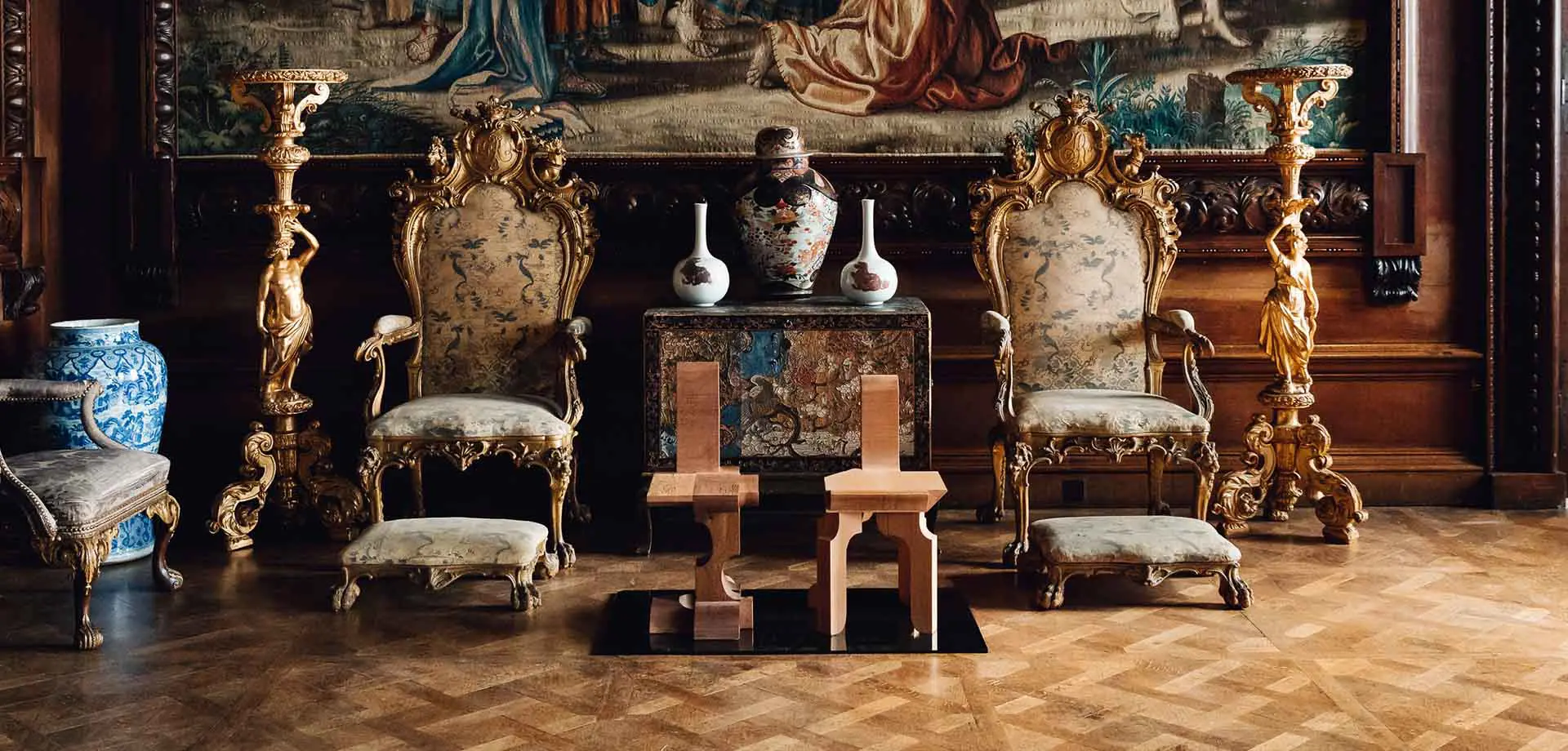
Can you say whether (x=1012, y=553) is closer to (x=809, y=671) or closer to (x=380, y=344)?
(x=809, y=671)

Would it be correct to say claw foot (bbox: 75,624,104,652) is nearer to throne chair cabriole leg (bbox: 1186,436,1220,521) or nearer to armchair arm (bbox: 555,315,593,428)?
armchair arm (bbox: 555,315,593,428)

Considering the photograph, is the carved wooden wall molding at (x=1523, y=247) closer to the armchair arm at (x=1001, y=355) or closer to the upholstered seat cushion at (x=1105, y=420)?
the upholstered seat cushion at (x=1105, y=420)

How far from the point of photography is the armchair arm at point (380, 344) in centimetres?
552

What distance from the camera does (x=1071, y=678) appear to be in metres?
4.04

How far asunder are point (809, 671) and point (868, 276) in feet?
6.22

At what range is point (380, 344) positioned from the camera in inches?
218

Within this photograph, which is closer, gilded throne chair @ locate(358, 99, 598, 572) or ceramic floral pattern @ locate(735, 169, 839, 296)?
ceramic floral pattern @ locate(735, 169, 839, 296)

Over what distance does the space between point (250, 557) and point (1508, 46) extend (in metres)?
5.07

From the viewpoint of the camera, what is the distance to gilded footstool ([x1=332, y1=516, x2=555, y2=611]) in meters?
4.73

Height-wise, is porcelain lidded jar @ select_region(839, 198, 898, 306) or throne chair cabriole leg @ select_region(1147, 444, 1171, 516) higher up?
porcelain lidded jar @ select_region(839, 198, 898, 306)

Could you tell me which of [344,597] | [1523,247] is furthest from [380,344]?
[1523,247]

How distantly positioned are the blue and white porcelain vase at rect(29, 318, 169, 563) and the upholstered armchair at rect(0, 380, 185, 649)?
0.35 metres

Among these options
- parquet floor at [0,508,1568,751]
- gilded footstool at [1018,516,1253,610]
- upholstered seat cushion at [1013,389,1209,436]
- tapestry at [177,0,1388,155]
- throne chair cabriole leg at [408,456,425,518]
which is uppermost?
tapestry at [177,0,1388,155]

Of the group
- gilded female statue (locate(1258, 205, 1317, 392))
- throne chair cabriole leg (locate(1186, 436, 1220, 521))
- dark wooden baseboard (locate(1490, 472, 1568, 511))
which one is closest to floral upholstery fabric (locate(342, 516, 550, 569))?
throne chair cabriole leg (locate(1186, 436, 1220, 521))
